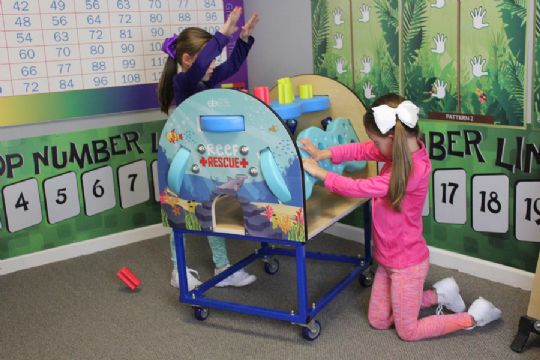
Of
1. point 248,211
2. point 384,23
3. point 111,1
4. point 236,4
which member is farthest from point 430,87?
point 111,1

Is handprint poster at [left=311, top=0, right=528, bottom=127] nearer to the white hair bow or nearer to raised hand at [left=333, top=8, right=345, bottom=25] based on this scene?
raised hand at [left=333, top=8, right=345, bottom=25]

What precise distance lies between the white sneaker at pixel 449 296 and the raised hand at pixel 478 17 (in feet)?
3.24

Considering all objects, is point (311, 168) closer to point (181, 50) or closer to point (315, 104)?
point (315, 104)

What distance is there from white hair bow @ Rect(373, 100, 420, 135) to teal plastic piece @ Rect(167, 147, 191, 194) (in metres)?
0.66

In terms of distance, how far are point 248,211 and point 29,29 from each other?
152cm

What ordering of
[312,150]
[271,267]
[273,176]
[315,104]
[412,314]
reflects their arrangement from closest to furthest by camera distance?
[273,176] < [412,314] < [312,150] < [315,104] < [271,267]

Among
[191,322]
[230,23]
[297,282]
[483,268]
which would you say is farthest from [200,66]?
[483,268]

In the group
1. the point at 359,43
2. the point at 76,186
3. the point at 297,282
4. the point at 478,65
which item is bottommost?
the point at 297,282

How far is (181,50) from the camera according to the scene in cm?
236

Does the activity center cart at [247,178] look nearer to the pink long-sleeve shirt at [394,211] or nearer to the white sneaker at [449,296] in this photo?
the pink long-sleeve shirt at [394,211]

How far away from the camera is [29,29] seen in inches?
108

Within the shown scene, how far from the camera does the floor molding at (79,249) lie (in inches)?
114

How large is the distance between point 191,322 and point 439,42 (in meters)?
1.51

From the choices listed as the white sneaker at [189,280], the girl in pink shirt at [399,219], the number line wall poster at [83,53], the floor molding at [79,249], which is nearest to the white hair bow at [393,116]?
the girl in pink shirt at [399,219]
